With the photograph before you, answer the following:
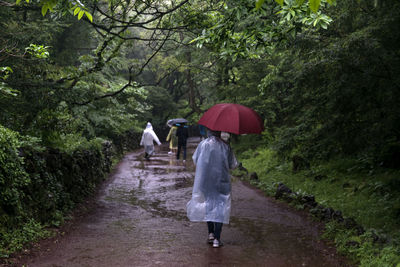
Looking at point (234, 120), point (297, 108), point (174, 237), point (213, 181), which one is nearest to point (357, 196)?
point (297, 108)

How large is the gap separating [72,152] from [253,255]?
5140 mm

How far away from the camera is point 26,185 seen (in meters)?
6.01

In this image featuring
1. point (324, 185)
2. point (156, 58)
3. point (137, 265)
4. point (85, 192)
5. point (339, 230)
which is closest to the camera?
point (137, 265)

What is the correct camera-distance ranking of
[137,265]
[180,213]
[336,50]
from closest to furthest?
[137,265] < [336,50] < [180,213]

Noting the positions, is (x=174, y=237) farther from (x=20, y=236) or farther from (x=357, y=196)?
(x=357, y=196)

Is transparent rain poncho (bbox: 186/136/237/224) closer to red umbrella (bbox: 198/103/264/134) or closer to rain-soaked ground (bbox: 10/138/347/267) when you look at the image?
red umbrella (bbox: 198/103/264/134)

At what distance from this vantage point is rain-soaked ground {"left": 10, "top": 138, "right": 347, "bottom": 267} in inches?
206

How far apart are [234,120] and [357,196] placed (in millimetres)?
5091

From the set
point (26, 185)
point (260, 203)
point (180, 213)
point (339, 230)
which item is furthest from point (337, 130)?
point (26, 185)

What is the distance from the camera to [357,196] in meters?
8.96

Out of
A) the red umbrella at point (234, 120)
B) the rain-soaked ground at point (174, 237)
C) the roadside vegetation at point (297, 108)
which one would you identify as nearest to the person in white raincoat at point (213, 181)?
the red umbrella at point (234, 120)

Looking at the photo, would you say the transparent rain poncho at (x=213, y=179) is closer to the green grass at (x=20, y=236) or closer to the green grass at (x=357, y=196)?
the green grass at (x=357, y=196)

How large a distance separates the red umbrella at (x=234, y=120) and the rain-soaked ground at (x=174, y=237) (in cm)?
186

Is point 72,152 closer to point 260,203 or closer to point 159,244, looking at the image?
point 159,244
